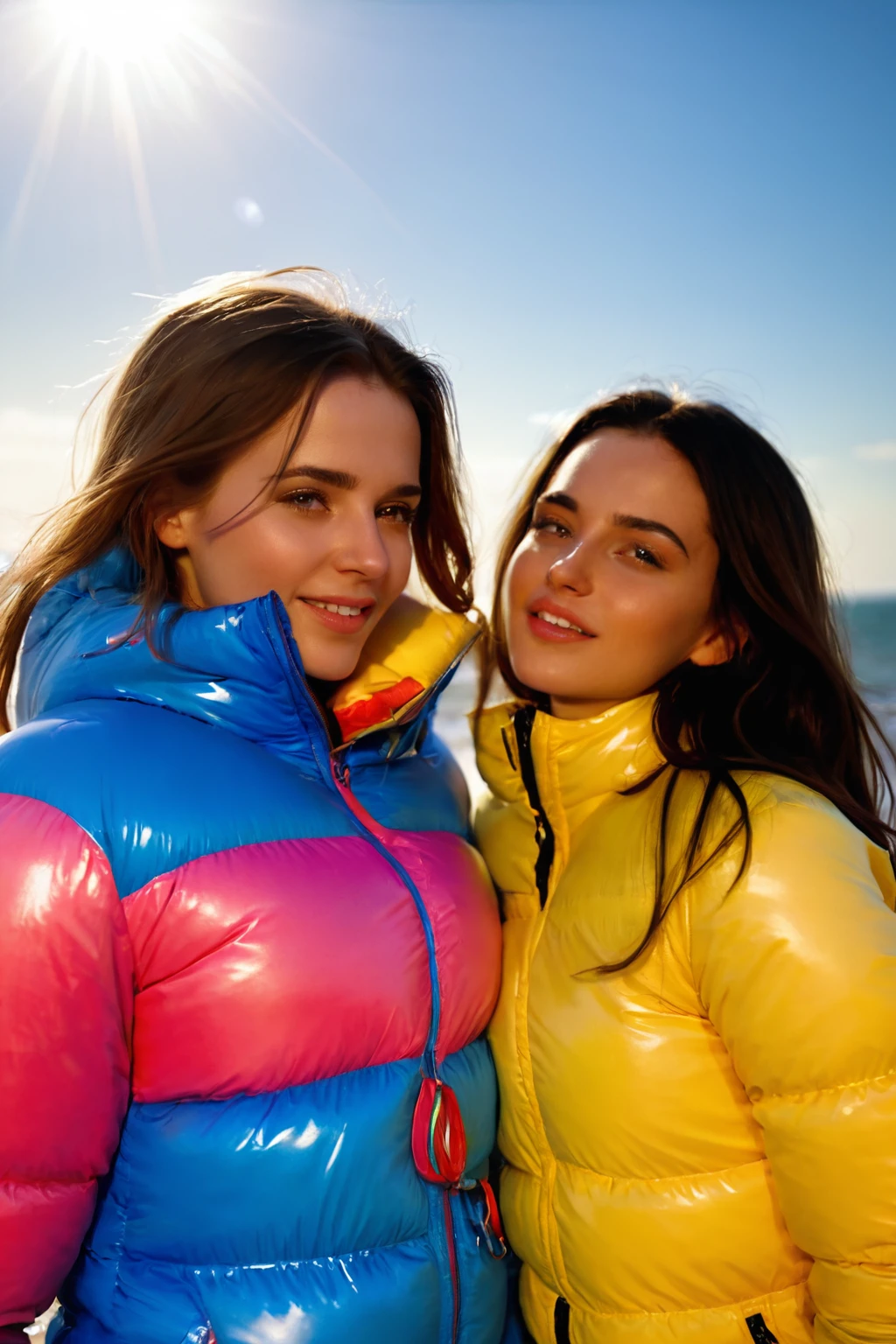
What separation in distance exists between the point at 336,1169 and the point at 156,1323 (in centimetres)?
43

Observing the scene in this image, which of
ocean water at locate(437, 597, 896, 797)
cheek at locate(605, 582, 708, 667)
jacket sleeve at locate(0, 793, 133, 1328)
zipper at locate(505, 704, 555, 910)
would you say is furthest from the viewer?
ocean water at locate(437, 597, 896, 797)

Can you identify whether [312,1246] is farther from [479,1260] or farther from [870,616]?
[870,616]

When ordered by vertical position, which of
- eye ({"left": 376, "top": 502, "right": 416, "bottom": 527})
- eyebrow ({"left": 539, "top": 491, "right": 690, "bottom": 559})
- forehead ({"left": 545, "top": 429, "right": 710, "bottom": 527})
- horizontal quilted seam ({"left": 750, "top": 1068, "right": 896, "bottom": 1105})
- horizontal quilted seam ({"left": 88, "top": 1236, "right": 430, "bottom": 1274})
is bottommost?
horizontal quilted seam ({"left": 88, "top": 1236, "right": 430, "bottom": 1274})

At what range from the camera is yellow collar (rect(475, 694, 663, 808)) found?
251cm

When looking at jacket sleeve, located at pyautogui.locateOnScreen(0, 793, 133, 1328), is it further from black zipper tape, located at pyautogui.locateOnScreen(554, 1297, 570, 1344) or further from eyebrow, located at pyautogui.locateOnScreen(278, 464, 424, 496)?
black zipper tape, located at pyautogui.locateOnScreen(554, 1297, 570, 1344)

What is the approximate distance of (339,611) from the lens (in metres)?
2.43

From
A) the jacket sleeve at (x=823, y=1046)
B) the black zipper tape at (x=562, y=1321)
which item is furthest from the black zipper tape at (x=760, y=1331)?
the black zipper tape at (x=562, y=1321)

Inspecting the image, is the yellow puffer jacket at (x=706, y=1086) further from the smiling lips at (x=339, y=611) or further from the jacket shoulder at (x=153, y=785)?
the smiling lips at (x=339, y=611)

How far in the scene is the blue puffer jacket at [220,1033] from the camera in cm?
173

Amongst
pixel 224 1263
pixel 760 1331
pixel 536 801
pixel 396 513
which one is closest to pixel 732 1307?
pixel 760 1331

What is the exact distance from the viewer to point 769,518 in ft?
9.07

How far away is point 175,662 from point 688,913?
1.25 metres

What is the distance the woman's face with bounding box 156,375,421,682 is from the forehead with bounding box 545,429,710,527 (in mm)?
572

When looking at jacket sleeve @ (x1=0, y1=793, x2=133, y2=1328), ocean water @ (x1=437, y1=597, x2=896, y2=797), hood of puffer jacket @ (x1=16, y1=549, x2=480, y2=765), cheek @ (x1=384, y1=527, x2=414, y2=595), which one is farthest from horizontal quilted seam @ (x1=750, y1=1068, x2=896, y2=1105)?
cheek @ (x1=384, y1=527, x2=414, y2=595)
